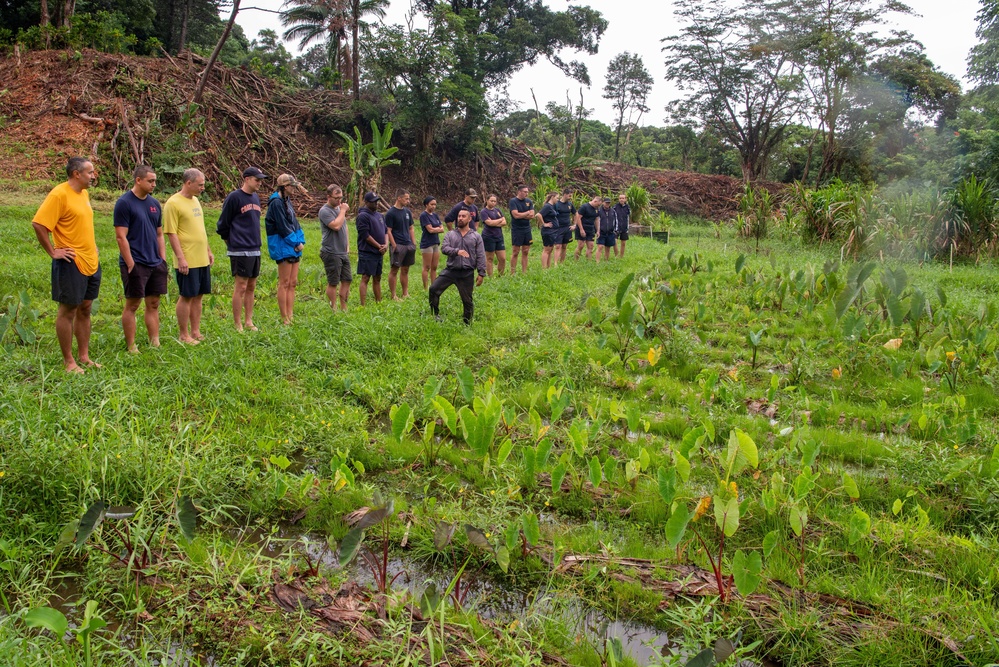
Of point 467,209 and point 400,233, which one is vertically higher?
point 467,209

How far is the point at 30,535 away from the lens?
294 centimetres

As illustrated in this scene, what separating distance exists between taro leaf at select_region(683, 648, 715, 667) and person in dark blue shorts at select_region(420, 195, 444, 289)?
6768 mm

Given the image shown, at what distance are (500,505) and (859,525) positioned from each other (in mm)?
1625

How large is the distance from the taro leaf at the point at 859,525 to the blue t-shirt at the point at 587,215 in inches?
386

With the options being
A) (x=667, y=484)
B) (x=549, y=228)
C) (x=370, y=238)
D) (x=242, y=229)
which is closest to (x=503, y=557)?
(x=667, y=484)

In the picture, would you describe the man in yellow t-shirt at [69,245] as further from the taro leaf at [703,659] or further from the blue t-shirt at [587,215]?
the blue t-shirt at [587,215]

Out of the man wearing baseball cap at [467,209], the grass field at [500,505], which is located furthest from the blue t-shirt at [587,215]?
the grass field at [500,505]

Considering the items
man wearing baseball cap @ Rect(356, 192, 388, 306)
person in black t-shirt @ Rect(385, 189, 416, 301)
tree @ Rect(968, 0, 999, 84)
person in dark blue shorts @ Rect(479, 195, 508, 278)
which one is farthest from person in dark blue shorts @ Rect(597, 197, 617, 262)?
tree @ Rect(968, 0, 999, 84)

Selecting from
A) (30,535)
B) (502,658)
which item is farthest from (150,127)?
(502,658)

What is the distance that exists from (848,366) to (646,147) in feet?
107

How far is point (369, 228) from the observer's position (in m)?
7.59

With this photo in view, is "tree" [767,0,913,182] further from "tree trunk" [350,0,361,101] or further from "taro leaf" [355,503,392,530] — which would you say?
"taro leaf" [355,503,392,530]

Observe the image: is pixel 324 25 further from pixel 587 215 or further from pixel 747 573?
pixel 747 573

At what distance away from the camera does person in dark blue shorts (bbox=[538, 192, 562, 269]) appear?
1123 cm
